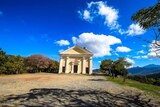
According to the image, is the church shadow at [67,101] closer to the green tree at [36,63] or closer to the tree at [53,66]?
the green tree at [36,63]

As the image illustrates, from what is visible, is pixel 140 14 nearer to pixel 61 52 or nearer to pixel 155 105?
pixel 155 105

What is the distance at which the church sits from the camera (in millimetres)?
57219

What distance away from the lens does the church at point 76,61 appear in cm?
5722

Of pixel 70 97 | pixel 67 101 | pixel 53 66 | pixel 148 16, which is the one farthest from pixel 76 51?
A: pixel 67 101

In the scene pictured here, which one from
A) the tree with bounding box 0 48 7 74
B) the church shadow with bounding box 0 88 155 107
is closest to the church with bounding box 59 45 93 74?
the tree with bounding box 0 48 7 74

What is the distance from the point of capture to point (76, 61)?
57812mm

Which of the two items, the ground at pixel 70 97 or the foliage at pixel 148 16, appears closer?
the ground at pixel 70 97

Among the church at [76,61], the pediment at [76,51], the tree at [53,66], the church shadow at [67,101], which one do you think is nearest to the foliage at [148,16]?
the church shadow at [67,101]

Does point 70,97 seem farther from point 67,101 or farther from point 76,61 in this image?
point 76,61

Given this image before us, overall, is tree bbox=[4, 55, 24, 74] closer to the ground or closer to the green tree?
the green tree

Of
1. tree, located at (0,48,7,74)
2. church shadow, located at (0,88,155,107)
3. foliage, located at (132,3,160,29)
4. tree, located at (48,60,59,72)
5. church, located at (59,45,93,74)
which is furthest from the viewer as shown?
tree, located at (48,60,59,72)

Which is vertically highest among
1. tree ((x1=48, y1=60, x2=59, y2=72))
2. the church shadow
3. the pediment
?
the pediment

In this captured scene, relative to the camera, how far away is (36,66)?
61469 millimetres

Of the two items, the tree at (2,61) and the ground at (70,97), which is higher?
the tree at (2,61)
